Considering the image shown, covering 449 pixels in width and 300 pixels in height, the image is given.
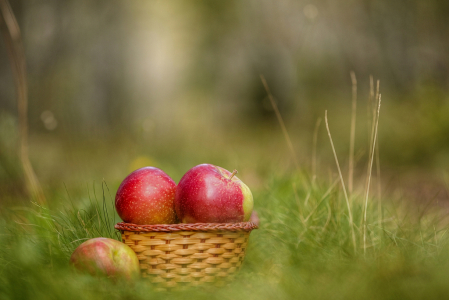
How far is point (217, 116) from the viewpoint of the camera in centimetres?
584

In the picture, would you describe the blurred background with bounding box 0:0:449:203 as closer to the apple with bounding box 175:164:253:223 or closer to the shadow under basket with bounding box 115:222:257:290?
the apple with bounding box 175:164:253:223

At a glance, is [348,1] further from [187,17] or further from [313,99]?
[187,17]

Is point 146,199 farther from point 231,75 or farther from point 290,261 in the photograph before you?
point 231,75

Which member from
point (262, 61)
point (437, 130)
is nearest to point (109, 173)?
point (437, 130)

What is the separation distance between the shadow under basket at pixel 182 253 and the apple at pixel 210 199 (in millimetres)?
70

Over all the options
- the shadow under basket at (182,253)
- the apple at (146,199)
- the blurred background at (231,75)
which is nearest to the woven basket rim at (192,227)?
the shadow under basket at (182,253)

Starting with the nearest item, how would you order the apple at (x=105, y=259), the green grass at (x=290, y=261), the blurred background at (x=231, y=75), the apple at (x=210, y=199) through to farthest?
1. the green grass at (x=290, y=261)
2. the apple at (x=105, y=259)
3. the apple at (x=210, y=199)
4. the blurred background at (x=231, y=75)

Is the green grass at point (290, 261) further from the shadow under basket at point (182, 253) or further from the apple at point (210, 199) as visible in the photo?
the apple at point (210, 199)

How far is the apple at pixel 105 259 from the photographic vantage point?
1128 mm

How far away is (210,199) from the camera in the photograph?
129cm

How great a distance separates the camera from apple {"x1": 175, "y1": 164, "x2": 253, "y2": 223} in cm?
129

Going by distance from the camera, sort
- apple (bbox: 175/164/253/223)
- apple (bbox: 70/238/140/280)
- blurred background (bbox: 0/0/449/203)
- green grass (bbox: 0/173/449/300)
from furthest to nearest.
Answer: blurred background (bbox: 0/0/449/203)
apple (bbox: 175/164/253/223)
apple (bbox: 70/238/140/280)
green grass (bbox: 0/173/449/300)

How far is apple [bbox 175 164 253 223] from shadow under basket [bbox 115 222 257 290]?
70mm

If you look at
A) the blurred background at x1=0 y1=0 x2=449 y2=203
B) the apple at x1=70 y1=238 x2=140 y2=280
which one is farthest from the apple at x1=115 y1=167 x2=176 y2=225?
the blurred background at x1=0 y1=0 x2=449 y2=203
